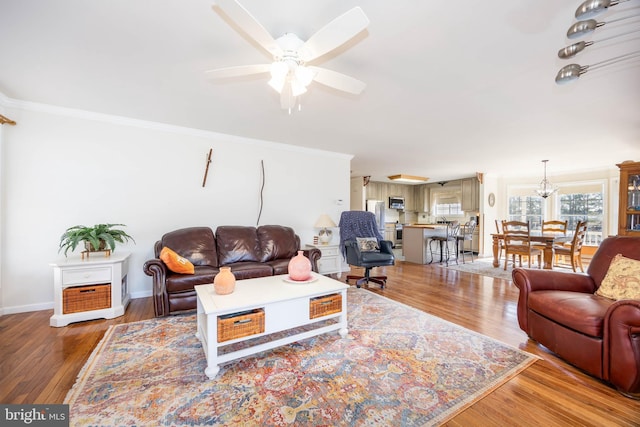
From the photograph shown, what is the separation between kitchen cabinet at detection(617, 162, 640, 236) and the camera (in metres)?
3.58

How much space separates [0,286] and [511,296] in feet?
20.0

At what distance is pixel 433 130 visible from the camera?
12.0ft

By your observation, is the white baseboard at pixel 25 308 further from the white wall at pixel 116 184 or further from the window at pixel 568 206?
the window at pixel 568 206

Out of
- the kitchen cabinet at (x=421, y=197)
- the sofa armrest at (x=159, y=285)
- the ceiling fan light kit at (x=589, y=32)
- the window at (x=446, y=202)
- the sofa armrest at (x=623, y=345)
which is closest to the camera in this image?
the ceiling fan light kit at (x=589, y=32)

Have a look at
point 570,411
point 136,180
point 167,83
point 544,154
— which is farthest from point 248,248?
point 544,154

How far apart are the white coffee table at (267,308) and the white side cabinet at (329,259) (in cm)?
188

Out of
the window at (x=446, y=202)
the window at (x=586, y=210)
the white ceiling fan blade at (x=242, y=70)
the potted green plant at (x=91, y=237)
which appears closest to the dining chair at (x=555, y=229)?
the window at (x=586, y=210)

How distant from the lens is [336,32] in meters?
1.37

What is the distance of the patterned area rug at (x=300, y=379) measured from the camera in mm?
1459

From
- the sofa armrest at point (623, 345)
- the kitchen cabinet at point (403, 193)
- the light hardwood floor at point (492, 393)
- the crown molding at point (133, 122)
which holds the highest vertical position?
the crown molding at point (133, 122)

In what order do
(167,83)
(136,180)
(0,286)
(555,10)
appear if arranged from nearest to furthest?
(555,10), (167,83), (0,286), (136,180)

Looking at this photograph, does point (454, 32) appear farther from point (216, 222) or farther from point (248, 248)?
point (216, 222)

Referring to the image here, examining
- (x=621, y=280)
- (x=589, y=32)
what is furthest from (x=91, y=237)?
(x=621, y=280)

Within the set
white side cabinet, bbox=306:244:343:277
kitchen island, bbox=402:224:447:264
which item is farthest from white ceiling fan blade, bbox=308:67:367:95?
kitchen island, bbox=402:224:447:264
